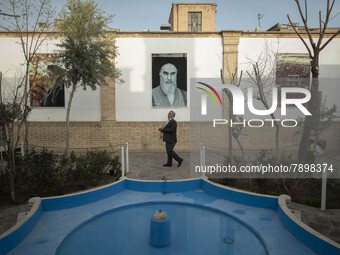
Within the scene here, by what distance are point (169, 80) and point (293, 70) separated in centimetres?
609

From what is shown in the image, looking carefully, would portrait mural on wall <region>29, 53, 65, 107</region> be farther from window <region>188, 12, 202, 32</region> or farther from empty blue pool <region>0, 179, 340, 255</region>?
window <region>188, 12, 202, 32</region>

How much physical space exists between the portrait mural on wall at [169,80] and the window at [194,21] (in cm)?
1450

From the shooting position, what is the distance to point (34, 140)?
552 inches

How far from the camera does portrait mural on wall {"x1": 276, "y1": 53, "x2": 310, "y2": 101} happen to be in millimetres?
13641

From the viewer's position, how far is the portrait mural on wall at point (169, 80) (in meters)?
13.6

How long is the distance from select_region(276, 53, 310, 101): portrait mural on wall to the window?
1466 cm

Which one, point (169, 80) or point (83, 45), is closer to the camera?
point (83, 45)

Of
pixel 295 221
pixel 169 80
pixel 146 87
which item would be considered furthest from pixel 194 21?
pixel 295 221

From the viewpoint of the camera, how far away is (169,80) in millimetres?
13727

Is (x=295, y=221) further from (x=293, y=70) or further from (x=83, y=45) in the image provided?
(x=293, y=70)

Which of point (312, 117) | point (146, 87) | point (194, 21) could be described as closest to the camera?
point (312, 117)

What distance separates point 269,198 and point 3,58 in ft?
44.4

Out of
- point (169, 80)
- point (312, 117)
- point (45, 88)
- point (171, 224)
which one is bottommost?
point (171, 224)

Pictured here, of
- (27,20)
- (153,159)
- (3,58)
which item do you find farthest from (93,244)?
(3,58)
